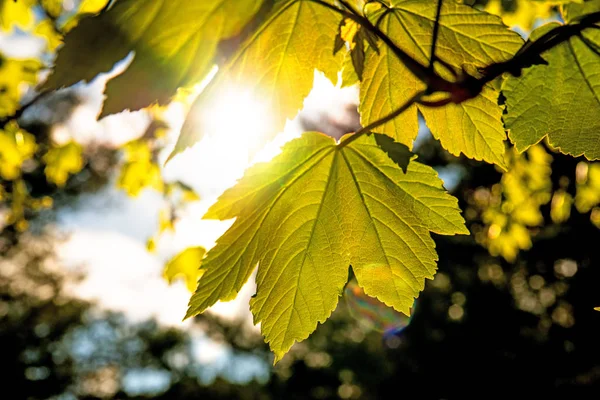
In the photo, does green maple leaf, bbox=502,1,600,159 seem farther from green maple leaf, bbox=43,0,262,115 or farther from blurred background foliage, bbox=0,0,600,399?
blurred background foliage, bbox=0,0,600,399

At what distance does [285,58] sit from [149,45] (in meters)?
0.27

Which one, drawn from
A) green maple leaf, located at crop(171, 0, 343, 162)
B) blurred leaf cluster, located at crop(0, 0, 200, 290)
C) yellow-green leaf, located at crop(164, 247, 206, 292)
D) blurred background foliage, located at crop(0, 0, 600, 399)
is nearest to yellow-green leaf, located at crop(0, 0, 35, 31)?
blurred leaf cluster, located at crop(0, 0, 200, 290)

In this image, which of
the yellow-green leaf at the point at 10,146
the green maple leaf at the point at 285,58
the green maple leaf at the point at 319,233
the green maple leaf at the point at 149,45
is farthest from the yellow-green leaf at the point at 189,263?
the green maple leaf at the point at 149,45

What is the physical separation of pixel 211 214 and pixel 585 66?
2.19 ft

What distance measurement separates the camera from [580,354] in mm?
17422

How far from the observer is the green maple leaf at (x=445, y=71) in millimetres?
696

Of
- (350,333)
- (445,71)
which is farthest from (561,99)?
(350,333)

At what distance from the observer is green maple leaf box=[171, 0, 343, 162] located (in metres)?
0.72

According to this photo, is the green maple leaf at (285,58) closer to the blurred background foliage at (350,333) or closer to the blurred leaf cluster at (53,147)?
the blurred leaf cluster at (53,147)

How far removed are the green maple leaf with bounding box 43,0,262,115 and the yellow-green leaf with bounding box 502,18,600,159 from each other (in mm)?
442

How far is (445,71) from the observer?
0.72m

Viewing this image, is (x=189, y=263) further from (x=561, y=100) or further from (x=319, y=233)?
(x=561, y=100)

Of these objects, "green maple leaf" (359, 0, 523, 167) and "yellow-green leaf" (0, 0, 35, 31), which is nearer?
"green maple leaf" (359, 0, 523, 167)

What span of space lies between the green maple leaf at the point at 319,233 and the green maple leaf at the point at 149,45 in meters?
0.25
